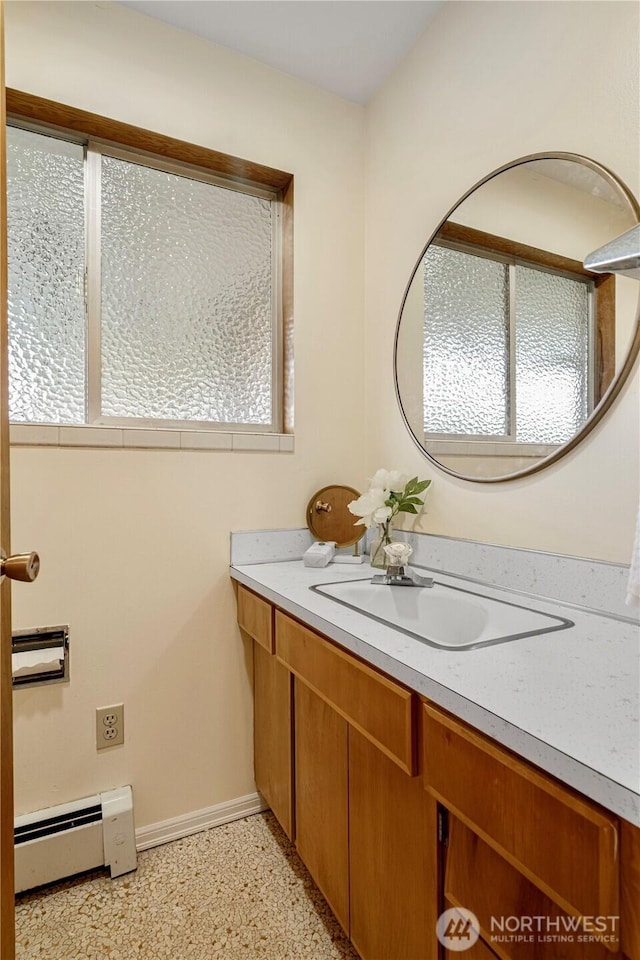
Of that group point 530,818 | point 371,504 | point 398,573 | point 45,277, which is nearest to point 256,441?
point 371,504

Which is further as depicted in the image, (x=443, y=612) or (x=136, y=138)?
(x=136, y=138)

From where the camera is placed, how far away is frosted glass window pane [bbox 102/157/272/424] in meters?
1.60

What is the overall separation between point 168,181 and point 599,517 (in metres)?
1.74

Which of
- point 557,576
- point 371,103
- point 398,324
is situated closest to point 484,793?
point 557,576

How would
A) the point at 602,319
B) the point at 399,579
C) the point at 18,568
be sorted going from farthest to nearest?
the point at 399,579 → the point at 602,319 → the point at 18,568

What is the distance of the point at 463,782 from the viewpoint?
26.9 inches

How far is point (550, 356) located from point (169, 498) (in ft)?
3.90

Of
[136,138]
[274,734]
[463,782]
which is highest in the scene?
[136,138]

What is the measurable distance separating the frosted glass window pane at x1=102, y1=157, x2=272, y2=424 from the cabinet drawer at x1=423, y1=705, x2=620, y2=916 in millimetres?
1346

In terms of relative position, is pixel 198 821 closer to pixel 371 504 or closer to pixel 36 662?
pixel 36 662

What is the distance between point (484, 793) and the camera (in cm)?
64

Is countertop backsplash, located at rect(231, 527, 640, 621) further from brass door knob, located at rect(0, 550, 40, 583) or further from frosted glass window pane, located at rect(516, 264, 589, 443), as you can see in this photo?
brass door knob, located at rect(0, 550, 40, 583)

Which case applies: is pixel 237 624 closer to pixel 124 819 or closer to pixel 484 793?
pixel 124 819

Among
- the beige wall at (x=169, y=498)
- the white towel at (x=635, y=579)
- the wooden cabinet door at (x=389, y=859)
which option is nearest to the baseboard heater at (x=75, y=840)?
the beige wall at (x=169, y=498)
